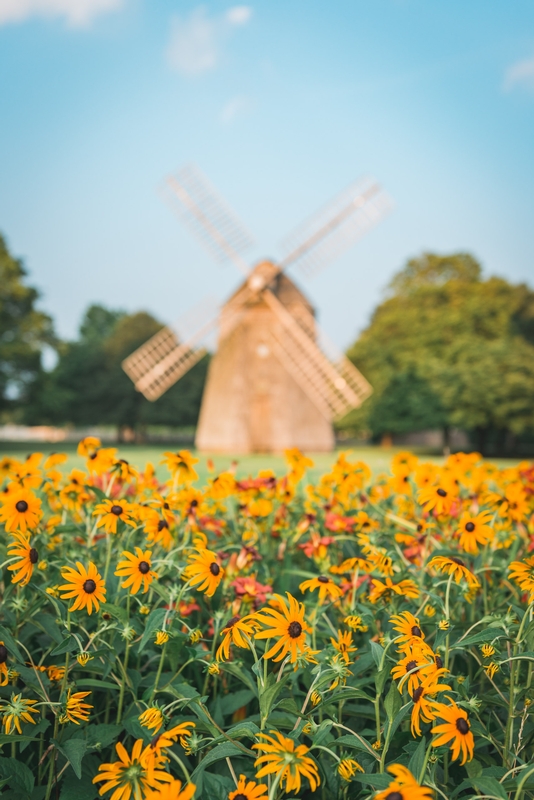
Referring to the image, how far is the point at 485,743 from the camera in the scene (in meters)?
1.86

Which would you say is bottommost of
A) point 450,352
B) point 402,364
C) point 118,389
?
point 450,352

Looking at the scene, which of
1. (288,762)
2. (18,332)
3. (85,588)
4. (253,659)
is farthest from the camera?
(18,332)

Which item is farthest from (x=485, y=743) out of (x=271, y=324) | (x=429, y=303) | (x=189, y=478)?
(x=429, y=303)

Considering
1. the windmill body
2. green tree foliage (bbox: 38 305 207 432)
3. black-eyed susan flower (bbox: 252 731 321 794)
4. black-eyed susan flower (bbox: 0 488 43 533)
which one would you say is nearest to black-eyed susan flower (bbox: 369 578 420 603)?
black-eyed susan flower (bbox: 252 731 321 794)

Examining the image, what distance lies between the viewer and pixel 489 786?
4.31 feet

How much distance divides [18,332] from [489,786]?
3180 cm

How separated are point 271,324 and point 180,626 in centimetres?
1775

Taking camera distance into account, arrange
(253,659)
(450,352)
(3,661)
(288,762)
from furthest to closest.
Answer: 1. (450,352)
2. (253,659)
3. (3,661)
4. (288,762)

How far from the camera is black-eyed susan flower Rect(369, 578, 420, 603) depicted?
78.4 inches

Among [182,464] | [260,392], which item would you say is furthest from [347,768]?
[260,392]

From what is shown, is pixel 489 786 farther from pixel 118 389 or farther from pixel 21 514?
pixel 118 389

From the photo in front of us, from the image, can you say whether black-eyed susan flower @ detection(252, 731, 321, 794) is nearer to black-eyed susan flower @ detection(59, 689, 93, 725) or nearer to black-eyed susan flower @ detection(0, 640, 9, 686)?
black-eyed susan flower @ detection(59, 689, 93, 725)

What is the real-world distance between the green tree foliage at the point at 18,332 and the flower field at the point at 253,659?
2853cm

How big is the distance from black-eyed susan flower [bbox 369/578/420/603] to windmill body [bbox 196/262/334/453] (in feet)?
56.3
